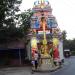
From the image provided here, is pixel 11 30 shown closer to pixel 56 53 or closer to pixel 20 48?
pixel 20 48

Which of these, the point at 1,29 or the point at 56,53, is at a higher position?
the point at 1,29

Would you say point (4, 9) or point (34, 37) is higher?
point (4, 9)

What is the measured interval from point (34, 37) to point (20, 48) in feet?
9.27

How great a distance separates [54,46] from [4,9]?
812 cm

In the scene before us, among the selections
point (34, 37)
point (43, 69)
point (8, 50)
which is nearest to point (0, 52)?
point (8, 50)

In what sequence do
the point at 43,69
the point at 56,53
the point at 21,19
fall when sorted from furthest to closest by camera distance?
the point at 21,19 < the point at 56,53 < the point at 43,69

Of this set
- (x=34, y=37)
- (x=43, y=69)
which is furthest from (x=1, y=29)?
(x=43, y=69)

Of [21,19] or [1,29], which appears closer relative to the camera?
[1,29]

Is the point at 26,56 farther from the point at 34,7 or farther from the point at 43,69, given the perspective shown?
the point at 43,69

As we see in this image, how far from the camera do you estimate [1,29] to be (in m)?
45.7

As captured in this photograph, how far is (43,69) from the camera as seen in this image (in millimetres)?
33094

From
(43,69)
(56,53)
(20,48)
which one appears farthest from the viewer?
(20,48)

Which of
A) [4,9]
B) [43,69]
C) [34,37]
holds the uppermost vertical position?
[4,9]

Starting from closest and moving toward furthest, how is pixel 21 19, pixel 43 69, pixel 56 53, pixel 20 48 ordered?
pixel 43 69
pixel 56 53
pixel 20 48
pixel 21 19
